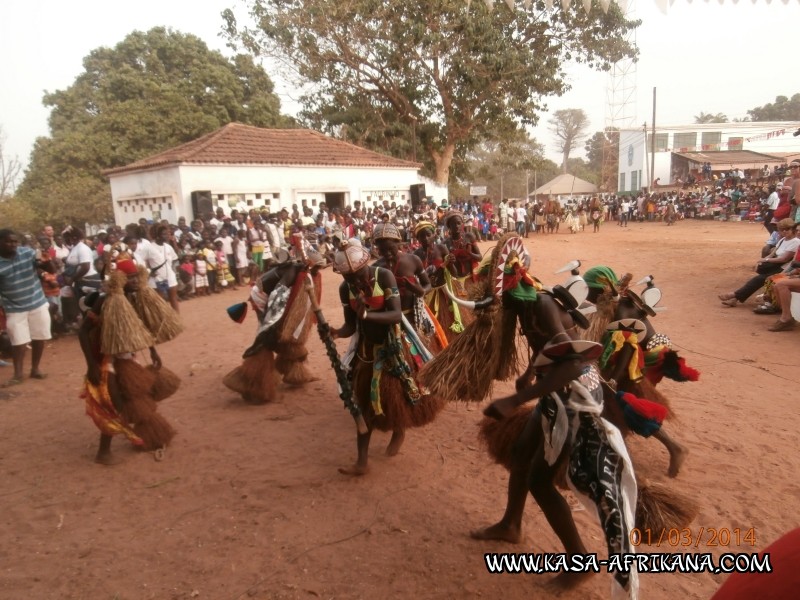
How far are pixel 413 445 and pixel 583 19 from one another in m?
24.3

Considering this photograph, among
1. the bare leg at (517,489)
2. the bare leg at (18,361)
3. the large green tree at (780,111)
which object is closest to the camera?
the bare leg at (517,489)

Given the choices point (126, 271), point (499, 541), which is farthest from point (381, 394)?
point (126, 271)

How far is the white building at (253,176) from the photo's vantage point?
593 inches

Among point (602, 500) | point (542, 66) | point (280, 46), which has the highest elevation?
point (280, 46)

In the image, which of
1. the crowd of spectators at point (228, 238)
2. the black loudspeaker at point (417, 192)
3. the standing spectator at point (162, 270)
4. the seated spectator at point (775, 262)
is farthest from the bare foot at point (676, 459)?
the black loudspeaker at point (417, 192)

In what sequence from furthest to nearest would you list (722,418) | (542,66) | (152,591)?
(542,66) → (722,418) → (152,591)

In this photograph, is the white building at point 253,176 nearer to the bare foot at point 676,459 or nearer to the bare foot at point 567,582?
the bare foot at point 676,459

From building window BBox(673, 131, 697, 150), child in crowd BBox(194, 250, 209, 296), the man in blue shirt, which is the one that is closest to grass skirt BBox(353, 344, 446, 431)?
the man in blue shirt

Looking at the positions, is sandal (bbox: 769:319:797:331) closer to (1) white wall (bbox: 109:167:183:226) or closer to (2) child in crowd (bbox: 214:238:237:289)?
(2) child in crowd (bbox: 214:238:237:289)

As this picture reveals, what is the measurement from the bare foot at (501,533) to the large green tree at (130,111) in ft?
75.2

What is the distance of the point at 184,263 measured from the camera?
38.0 feet

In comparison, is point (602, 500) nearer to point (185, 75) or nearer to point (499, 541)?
point (499, 541)

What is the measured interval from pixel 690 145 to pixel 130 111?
40.0 metres

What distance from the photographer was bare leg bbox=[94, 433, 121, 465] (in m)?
4.29
